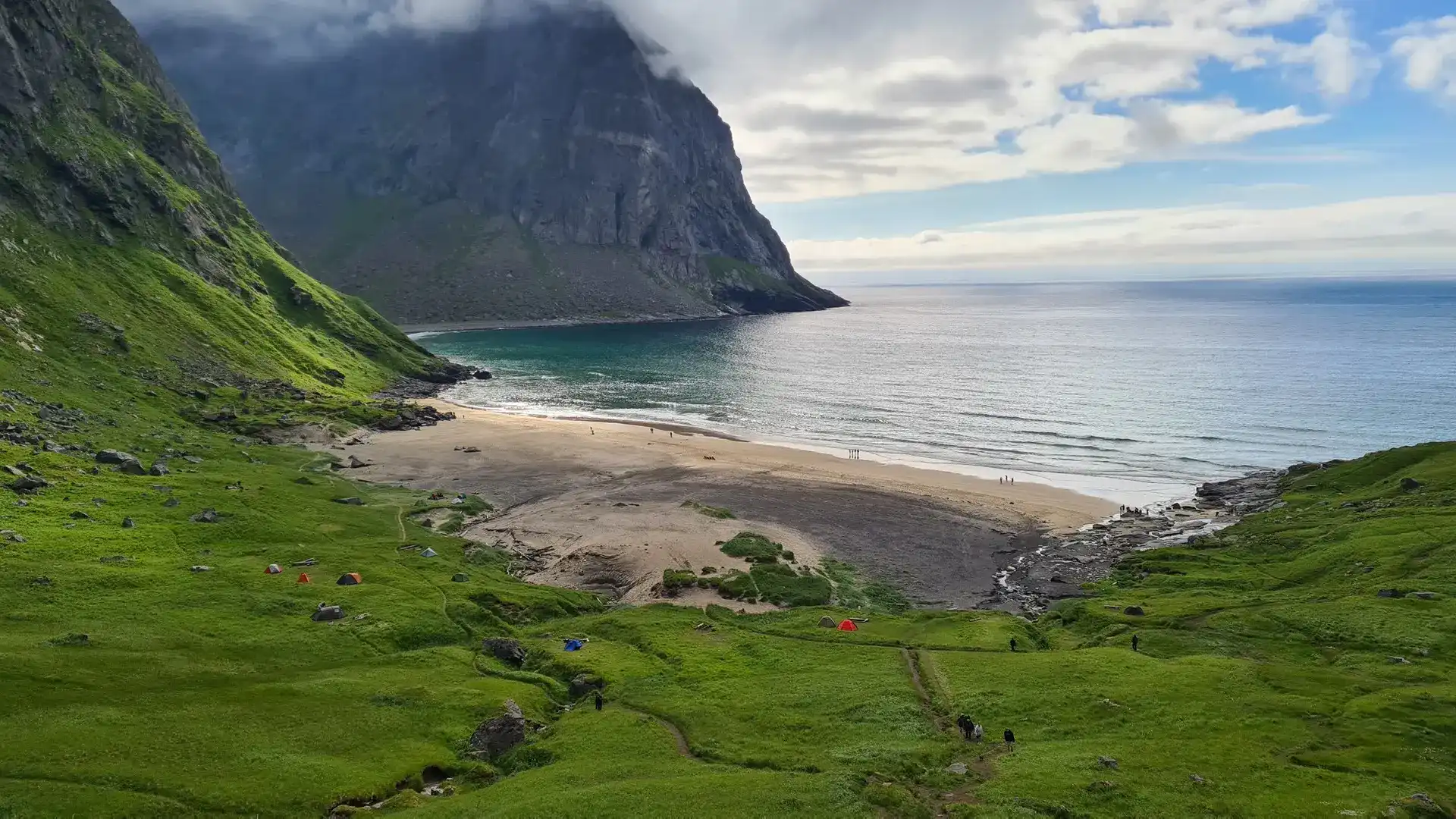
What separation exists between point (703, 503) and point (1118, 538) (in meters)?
41.0

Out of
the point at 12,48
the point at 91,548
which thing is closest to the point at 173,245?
the point at 12,48

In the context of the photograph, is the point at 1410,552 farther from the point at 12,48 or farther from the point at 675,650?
the point at 12,48

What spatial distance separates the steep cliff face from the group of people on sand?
4005 inches

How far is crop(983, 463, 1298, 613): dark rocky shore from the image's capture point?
64.9 meters

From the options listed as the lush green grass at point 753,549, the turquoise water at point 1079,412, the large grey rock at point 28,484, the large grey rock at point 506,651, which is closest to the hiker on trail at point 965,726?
the large grey rock at point 506,651

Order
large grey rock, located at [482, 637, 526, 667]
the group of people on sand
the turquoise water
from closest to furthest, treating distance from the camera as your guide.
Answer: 1. the group of people on sand
2. large grey rock, located at [482, 637, 526, 667]
3. the turquoise water

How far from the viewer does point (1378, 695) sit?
37.8 metres

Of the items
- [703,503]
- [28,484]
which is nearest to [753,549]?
[703,503]

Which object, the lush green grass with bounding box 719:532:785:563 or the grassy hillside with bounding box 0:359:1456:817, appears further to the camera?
the lush green grass with bounding box 719:532:785:563

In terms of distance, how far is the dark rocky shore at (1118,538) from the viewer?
6494 cm

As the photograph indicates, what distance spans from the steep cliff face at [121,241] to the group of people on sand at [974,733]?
334ft

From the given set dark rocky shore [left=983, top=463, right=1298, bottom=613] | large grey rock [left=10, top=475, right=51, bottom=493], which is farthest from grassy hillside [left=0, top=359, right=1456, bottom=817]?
dark rocky shore [left=983, top=463, right=1298, bottom=613]

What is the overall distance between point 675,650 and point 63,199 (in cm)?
14482

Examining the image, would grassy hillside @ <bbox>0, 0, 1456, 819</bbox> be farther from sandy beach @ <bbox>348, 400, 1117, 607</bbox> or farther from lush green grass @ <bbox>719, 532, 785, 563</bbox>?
sandy beach @ <bbox>348, 400, 1117, 607</bbox>
